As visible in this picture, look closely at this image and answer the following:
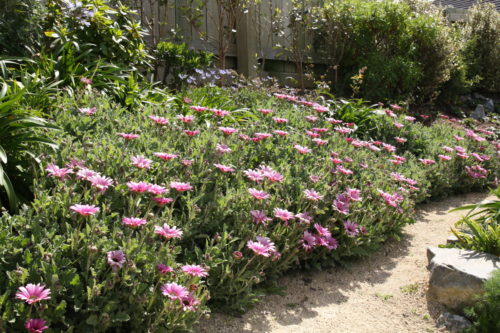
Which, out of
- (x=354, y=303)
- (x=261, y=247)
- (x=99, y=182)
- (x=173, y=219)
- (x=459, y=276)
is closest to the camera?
(x=99, y=182)

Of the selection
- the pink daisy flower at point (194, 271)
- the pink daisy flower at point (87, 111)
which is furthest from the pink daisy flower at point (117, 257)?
the pink daisy flower at point (87, 111)

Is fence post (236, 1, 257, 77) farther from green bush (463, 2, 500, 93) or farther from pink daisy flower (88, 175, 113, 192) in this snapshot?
green bush (463, 2, 500, 93)

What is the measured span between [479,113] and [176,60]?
7027 millimetres

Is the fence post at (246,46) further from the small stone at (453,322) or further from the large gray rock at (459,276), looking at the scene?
the small stone at (453,322)

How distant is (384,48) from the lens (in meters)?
9.17

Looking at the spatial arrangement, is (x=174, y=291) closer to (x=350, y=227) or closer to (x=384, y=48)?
(x=350, y=227)

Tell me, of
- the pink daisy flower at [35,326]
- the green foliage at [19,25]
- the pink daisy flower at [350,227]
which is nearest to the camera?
the pink daisy flower at [35,326]

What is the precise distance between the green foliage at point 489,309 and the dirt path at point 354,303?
12.8 inches

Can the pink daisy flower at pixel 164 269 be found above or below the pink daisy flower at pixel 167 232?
below

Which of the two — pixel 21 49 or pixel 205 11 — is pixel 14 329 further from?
pixel 205 11

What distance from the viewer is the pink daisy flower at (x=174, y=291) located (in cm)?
210

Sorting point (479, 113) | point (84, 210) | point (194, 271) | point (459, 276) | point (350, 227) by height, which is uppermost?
point (84, 210)

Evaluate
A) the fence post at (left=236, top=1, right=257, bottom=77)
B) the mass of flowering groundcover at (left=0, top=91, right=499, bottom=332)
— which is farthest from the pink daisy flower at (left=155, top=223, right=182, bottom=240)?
the fence post at (left=236, top=1, right=257, bottom=77)

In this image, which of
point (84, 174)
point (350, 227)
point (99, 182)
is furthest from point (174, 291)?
point (350, 227)
